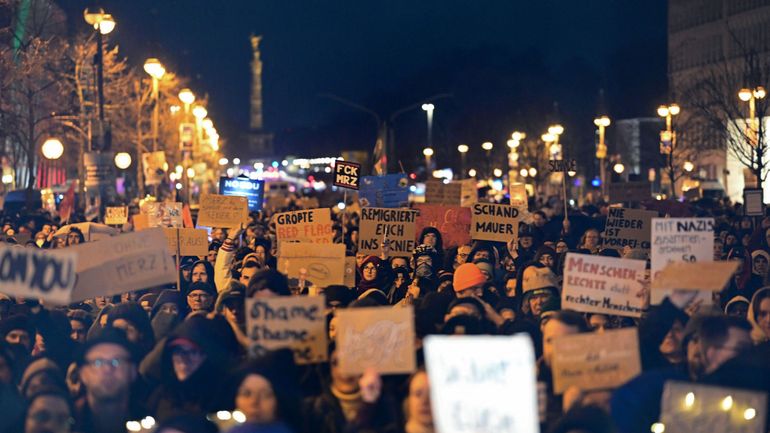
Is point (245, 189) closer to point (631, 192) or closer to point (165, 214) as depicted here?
point (165, 214)

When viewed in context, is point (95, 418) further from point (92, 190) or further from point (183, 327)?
point (92, 190)

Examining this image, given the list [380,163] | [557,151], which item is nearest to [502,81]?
[557,151]

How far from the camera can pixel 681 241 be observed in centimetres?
1095

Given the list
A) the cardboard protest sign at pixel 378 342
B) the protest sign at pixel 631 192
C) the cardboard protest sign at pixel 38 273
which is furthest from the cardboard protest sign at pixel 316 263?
the protest sign at pixel 631 192

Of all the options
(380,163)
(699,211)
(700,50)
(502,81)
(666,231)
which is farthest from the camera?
(502,81)

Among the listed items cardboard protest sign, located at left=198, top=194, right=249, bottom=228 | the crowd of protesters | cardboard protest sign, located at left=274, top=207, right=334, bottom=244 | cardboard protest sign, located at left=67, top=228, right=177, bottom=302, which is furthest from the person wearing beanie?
cardboard protest sign, located at left=198, top=194, right=249, bottom=228

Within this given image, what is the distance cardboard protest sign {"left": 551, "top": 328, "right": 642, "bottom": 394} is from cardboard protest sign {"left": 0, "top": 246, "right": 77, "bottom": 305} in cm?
271

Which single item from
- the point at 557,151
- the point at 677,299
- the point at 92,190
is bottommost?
the point at 677,299

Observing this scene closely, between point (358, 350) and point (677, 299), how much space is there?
281 cm

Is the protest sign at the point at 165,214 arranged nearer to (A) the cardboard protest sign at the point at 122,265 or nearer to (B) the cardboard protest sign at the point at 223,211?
(B) the cardboard protest sign at the point at 223,211

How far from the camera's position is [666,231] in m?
11.1

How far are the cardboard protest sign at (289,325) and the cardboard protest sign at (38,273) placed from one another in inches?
41.9

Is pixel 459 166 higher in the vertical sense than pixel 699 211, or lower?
higher

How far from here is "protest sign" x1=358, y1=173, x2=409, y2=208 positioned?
23953 millimetres
